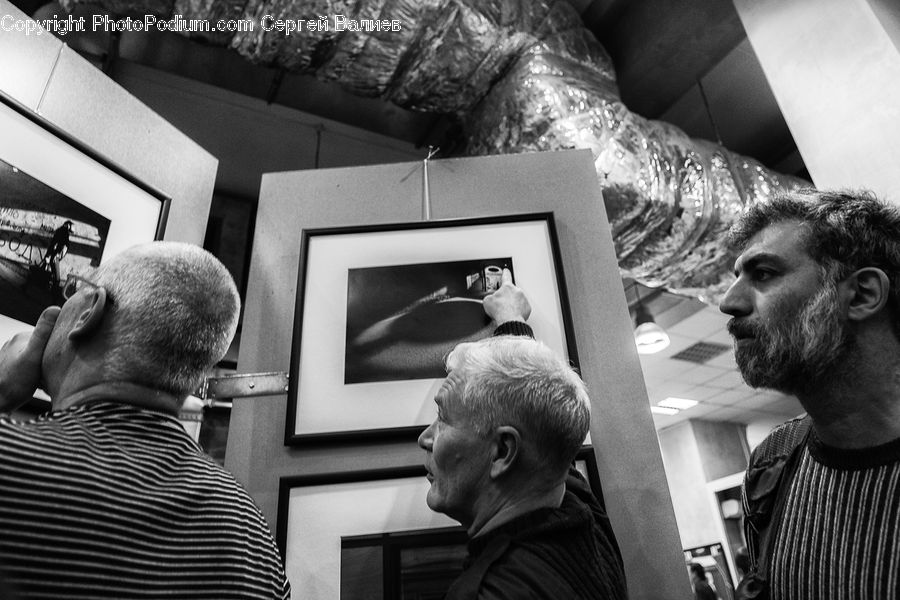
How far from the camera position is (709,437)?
7.70 meters

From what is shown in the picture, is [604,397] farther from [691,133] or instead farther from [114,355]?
[691,133]

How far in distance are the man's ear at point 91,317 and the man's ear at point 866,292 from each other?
3.36ft

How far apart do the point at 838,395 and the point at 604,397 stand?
0.44m

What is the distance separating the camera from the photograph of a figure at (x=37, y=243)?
97 centimetres

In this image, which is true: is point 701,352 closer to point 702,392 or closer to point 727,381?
point 727,381

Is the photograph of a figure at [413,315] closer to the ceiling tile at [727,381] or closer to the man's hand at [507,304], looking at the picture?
the man's hand at [507,304]

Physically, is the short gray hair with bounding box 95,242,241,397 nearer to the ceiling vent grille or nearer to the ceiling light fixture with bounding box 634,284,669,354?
the ceiling light fixture with bounding box 634,284,669,354

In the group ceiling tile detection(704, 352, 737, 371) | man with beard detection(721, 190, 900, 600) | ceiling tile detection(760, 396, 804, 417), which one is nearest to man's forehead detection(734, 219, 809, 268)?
man with beard detection(721, 190, 900, 600)

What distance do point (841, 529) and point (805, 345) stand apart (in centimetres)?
26

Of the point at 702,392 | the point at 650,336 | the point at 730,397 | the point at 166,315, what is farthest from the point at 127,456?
the point at 730,397

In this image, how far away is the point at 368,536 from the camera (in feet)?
3.41

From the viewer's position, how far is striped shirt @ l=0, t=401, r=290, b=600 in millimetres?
521

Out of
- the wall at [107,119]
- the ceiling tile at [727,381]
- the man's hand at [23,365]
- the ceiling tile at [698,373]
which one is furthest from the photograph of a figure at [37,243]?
the ceiling tile at [727,381]

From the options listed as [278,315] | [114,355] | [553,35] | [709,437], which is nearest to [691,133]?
[553,35]
